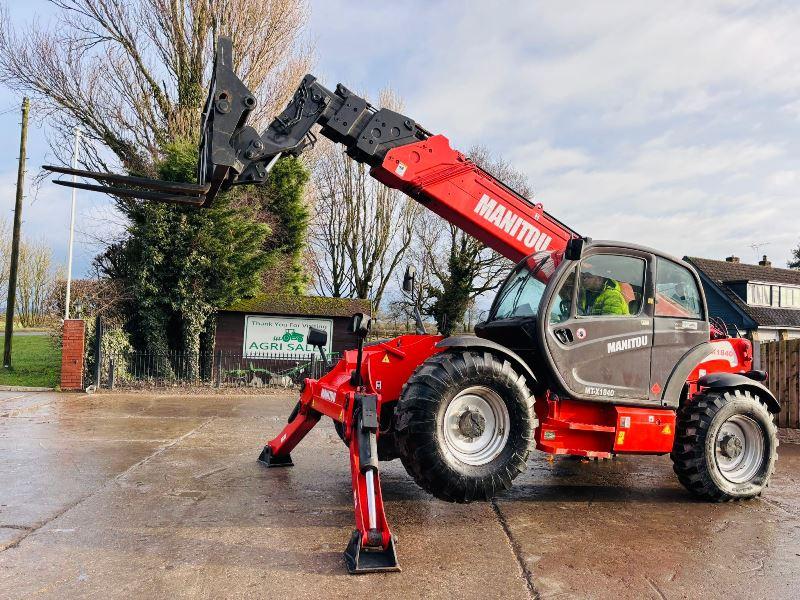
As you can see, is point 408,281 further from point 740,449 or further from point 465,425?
point 740,449

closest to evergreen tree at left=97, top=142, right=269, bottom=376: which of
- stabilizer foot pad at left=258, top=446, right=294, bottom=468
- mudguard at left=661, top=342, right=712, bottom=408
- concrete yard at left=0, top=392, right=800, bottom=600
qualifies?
concrete yard at left=0, top=392, right=800, bottom=600

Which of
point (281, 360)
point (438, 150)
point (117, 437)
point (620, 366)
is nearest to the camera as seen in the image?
point (620, 366)

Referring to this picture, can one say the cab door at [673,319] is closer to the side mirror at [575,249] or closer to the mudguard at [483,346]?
the side mirror at [575,249]

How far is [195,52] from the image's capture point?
63.0 ft

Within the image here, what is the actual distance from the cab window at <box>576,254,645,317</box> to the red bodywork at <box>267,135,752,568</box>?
1.30 ft

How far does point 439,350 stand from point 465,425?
29.7 inches

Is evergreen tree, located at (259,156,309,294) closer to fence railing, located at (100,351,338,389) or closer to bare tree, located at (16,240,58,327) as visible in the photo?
fence railing, located at (100,351,338,389)

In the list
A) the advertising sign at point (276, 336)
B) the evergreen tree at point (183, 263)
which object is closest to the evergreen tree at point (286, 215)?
the advertising sign at point (276, 336)

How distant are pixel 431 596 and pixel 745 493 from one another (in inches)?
145

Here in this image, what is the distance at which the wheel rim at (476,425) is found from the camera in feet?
16.2

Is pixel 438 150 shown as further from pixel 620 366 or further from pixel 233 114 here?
pixel 620 366

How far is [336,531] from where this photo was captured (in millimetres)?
4625

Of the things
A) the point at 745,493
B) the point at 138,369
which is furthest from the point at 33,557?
the point at 138,369

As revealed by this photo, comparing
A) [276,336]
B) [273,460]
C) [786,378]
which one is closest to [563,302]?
[273,460]
